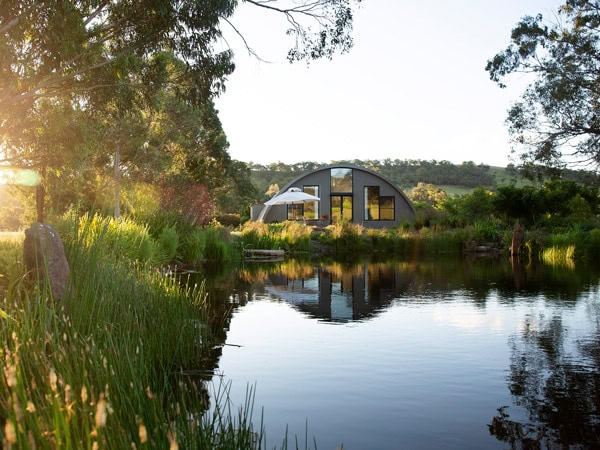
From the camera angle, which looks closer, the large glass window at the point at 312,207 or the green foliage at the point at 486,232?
the green foliage at the point at 486,232

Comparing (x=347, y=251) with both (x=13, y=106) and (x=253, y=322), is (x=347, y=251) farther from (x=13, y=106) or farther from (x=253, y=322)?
(x=253, y=322)

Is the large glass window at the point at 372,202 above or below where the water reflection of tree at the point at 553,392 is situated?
above

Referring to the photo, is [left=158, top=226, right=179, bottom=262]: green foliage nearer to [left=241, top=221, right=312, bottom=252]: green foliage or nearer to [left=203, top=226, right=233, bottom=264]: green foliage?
[left=203, top=226, right=233, bottom=264]: green foliage

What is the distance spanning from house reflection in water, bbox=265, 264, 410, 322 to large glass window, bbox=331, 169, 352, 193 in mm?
20716

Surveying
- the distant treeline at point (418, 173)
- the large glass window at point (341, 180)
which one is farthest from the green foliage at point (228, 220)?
the distant treeline at point (418, 173)

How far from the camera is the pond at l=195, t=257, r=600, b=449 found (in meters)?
4.37

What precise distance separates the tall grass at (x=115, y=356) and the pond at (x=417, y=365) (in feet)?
1.55

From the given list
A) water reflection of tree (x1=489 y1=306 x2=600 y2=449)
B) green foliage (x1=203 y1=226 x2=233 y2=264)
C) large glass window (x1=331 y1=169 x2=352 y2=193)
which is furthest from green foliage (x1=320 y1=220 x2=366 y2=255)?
water reflection of tree (x1=489 y1=306 x2=600 y2=449)

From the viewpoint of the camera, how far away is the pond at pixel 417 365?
→ 4371mm

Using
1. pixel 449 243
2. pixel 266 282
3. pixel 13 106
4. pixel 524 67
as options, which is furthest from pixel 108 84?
pixel 449 243

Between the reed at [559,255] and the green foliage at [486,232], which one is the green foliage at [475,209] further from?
the reed at [559,255]

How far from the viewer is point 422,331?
8.08 meters

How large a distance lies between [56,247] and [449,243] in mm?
23327

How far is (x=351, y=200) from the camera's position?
127 ft
